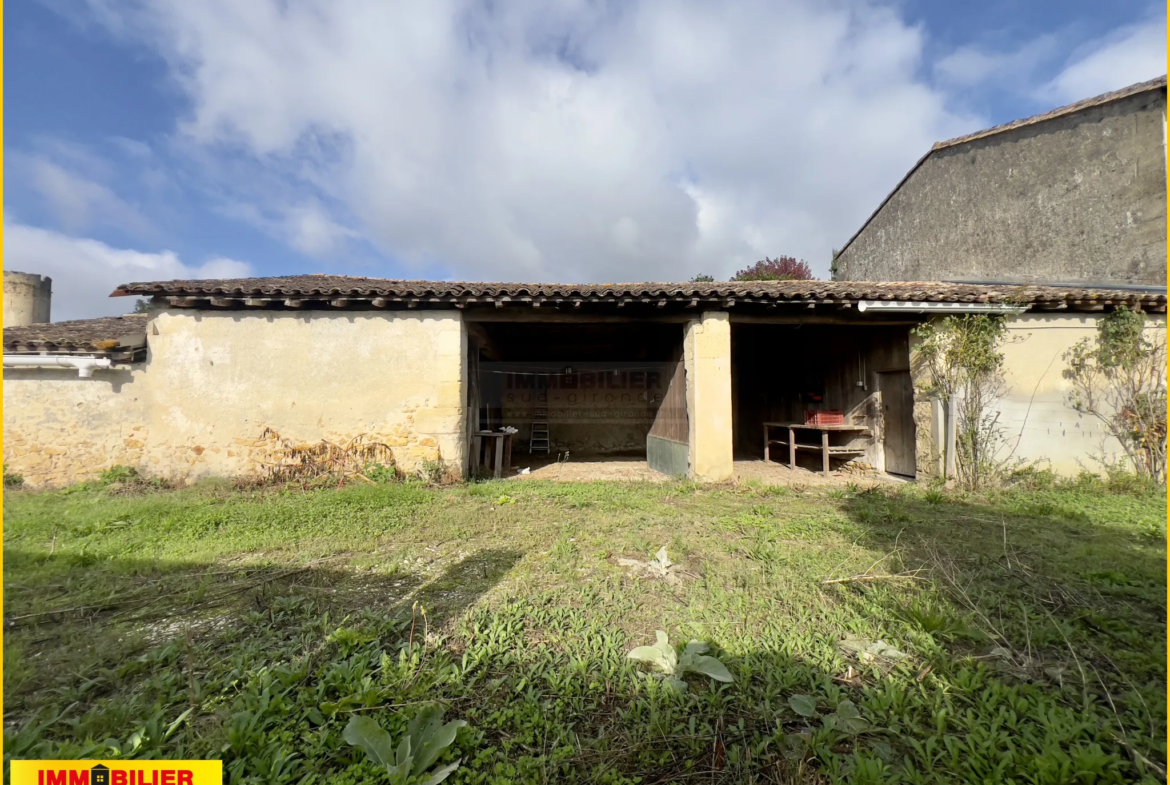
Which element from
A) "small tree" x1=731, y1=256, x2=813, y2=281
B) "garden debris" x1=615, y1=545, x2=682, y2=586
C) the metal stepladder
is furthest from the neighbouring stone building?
"small tree" x1=731, y1=256, x2=813, y2=281

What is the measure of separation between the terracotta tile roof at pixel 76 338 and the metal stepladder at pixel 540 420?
7901mm

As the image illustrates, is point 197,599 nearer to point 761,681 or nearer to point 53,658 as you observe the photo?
point 53,658

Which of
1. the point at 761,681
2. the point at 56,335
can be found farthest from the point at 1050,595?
the point at 56,335

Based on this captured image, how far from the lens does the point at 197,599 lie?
3.19 m

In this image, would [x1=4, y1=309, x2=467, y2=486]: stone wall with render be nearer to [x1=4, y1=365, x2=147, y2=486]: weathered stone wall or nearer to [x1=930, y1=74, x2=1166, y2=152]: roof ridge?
[x1=4, y1=365, x2=147, y2=486]: weathered stone wall

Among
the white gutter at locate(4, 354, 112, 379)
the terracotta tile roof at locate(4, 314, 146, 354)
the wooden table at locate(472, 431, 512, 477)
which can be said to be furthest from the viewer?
the wooden table at locate(472, 431, 512, 477)

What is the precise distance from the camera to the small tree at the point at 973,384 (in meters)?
6.76

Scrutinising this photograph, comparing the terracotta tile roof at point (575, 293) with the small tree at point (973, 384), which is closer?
the terracotta tile roof at point (575, 293)

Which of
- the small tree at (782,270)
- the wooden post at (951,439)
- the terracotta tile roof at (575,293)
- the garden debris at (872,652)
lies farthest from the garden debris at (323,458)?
the small tree at (782,270)

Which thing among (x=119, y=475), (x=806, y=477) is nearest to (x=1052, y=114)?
(x=806, y=477)

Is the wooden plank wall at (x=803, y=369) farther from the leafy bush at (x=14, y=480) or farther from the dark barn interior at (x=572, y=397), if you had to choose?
the leafy bush at (x=14, y=480)

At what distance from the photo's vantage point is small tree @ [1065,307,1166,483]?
667 centimetres

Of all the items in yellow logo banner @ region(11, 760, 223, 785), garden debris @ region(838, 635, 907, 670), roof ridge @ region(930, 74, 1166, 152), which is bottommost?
yellow logo banner @ region(11, 760, 223, 785)

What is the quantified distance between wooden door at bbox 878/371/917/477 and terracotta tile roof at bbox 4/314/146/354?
12031 mm
